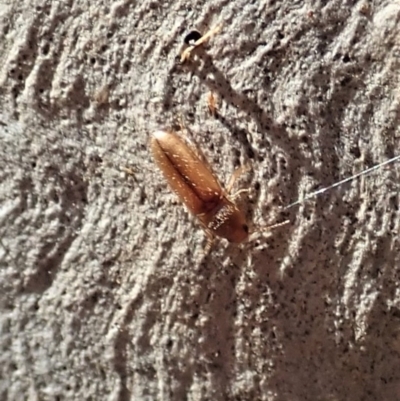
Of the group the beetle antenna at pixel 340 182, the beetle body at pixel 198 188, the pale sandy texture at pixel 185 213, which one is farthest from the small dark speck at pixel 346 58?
the beetle body at pixel 198 188

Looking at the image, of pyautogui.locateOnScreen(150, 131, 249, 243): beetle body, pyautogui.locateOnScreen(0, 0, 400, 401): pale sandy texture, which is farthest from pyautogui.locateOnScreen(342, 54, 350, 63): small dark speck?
pyautogui.locateOnScreen(150, 131, 249, 243): beetle body

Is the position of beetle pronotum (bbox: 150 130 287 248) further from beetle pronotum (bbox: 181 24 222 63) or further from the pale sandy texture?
beetle pronotum (bbox: 181 24 222 63)

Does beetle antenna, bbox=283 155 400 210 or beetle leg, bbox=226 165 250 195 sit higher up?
beetle leg, bbox=226 165 250 195

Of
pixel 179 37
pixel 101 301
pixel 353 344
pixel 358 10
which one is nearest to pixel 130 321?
pixel 101 301

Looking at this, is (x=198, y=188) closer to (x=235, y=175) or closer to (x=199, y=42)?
(x=235, y=175)

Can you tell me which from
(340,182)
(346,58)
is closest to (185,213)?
(340,182)
